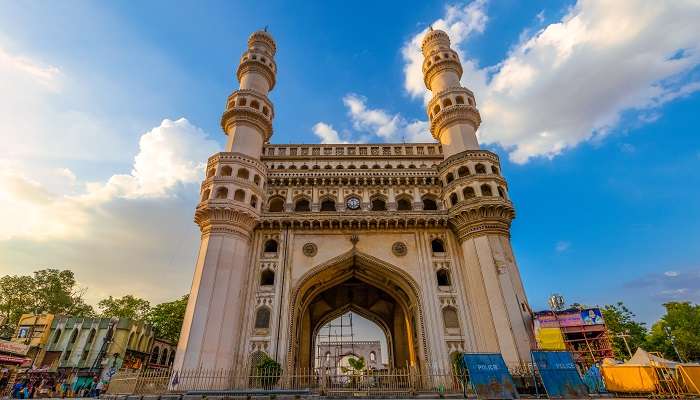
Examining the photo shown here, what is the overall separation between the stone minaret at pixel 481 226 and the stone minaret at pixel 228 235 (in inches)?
578

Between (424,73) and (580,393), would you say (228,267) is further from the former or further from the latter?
(424,73)

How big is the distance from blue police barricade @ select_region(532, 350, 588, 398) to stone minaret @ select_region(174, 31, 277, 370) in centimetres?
1657

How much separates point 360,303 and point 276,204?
41.0 ft

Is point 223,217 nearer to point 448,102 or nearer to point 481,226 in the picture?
point 481,226

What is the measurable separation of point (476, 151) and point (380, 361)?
35.5 m

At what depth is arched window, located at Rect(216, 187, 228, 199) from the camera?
25.2 m

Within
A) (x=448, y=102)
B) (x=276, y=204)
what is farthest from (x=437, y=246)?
(x=448, y=102)

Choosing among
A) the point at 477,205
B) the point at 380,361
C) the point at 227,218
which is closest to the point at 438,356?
the point at 477,205

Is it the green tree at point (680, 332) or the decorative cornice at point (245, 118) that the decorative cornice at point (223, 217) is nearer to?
the decorative cornice at point (245, 118)

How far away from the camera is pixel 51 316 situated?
32.9 m

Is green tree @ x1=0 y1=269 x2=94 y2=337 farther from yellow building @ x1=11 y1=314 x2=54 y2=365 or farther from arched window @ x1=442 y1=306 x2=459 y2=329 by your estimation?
arched window @ x1=442 y1=306 x2=459 y2=329

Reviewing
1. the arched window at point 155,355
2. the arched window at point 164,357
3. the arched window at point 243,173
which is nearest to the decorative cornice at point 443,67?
the arched window at point 243,173

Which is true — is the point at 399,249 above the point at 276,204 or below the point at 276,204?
below

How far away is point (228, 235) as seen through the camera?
23703 mm
